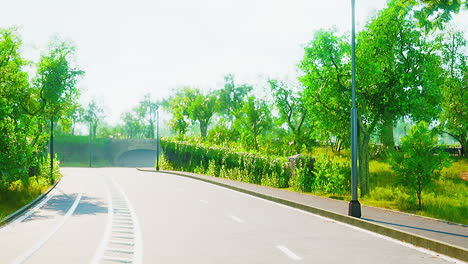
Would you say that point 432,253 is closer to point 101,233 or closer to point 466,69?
point 101,233

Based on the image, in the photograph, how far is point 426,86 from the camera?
24.5 m

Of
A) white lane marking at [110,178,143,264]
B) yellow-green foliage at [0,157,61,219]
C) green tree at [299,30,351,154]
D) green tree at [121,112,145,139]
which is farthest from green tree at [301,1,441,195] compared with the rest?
green tree at [121,112,145,139]

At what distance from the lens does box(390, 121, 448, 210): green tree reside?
16.3 meters

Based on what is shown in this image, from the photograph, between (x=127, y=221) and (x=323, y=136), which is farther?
(x=323, y=136)

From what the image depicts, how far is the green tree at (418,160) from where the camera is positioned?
16.3 metres

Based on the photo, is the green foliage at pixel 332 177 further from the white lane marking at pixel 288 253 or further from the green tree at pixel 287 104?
the green tree at pixel 287 104

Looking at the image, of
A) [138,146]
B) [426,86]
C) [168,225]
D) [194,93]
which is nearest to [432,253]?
[168,225]

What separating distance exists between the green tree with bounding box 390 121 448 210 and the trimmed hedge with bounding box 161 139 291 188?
1106cm

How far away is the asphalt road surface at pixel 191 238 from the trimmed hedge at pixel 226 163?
411 inches

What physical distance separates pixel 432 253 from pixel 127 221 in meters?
7.97

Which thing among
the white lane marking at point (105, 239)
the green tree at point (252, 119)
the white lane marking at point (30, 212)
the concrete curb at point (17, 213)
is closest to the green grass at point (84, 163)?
the green tree at point (252, 119)

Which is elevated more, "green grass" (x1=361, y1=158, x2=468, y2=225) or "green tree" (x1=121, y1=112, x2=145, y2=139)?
"green tree" (x1=121, y1=112, x2=145, y2=139)

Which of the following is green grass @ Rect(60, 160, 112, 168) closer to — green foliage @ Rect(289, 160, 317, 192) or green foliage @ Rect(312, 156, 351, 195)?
green foliage @ Rect(289, 160, 317, 192)

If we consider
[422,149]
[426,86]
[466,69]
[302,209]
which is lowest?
[302,209]
